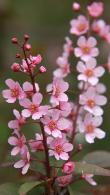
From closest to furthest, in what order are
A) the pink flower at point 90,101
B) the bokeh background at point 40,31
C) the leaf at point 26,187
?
the leaf at point 26,187, the pink flower at point 90,101, the bokeh background at point 40,31

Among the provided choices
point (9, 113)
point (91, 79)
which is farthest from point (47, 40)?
point (91, 79)

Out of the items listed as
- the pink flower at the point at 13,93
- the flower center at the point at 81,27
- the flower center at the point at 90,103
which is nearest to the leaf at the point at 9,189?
the pink flower at the point at 13,93

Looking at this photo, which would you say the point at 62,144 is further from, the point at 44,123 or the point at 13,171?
the point at 13,171

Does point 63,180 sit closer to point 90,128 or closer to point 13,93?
point 90,128

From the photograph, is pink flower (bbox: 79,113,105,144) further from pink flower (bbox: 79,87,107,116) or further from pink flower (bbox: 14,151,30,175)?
pink flower (bbox: 14,151,30,175)

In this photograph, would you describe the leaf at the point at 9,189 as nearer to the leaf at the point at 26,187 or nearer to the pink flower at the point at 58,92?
the leaf at the point at 26,187

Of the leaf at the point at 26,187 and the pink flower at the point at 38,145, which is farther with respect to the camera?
the pink flower at the point at 38,145
